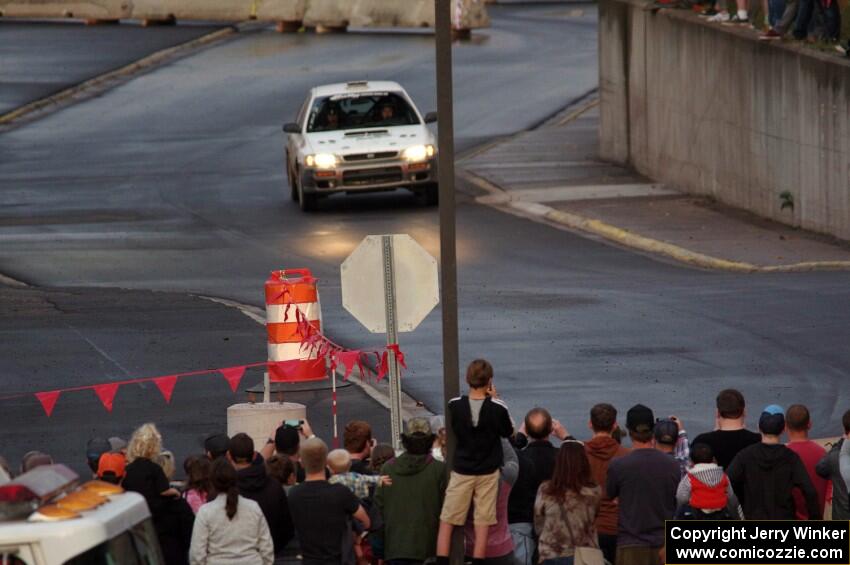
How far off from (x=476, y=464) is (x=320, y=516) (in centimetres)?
109

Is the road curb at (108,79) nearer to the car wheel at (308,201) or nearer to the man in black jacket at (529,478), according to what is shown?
the car wheel at (308,201)

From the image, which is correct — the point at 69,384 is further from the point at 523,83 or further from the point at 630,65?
the point at 523,83

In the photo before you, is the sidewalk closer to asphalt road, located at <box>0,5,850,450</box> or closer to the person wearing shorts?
asphalt road, located at <box>0,5,850,450</box>

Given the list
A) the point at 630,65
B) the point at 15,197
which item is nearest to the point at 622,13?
the point at 630,65

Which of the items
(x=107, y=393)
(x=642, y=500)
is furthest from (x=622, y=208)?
(x=642, y=500)

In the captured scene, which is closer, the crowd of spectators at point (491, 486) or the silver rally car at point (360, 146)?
the crowd of spectators at point (491, 486)

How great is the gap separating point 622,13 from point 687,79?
163 inches

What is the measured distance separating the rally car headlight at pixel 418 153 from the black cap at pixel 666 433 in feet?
65.5

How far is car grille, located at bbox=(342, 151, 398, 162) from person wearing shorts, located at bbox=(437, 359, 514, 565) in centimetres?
2010

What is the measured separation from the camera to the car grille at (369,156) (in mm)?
31516

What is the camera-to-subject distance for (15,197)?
34.0 meters

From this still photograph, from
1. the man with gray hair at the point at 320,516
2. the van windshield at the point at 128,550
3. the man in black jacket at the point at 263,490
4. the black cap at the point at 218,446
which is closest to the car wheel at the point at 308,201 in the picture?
the black cap at the point at 218,446

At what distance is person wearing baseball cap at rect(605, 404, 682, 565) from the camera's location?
11141 millimetres

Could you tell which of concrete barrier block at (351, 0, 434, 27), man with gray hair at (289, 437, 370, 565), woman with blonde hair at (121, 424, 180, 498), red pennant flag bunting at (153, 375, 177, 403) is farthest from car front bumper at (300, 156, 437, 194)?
concrete barrier block at (351, 0, 434, 27)
